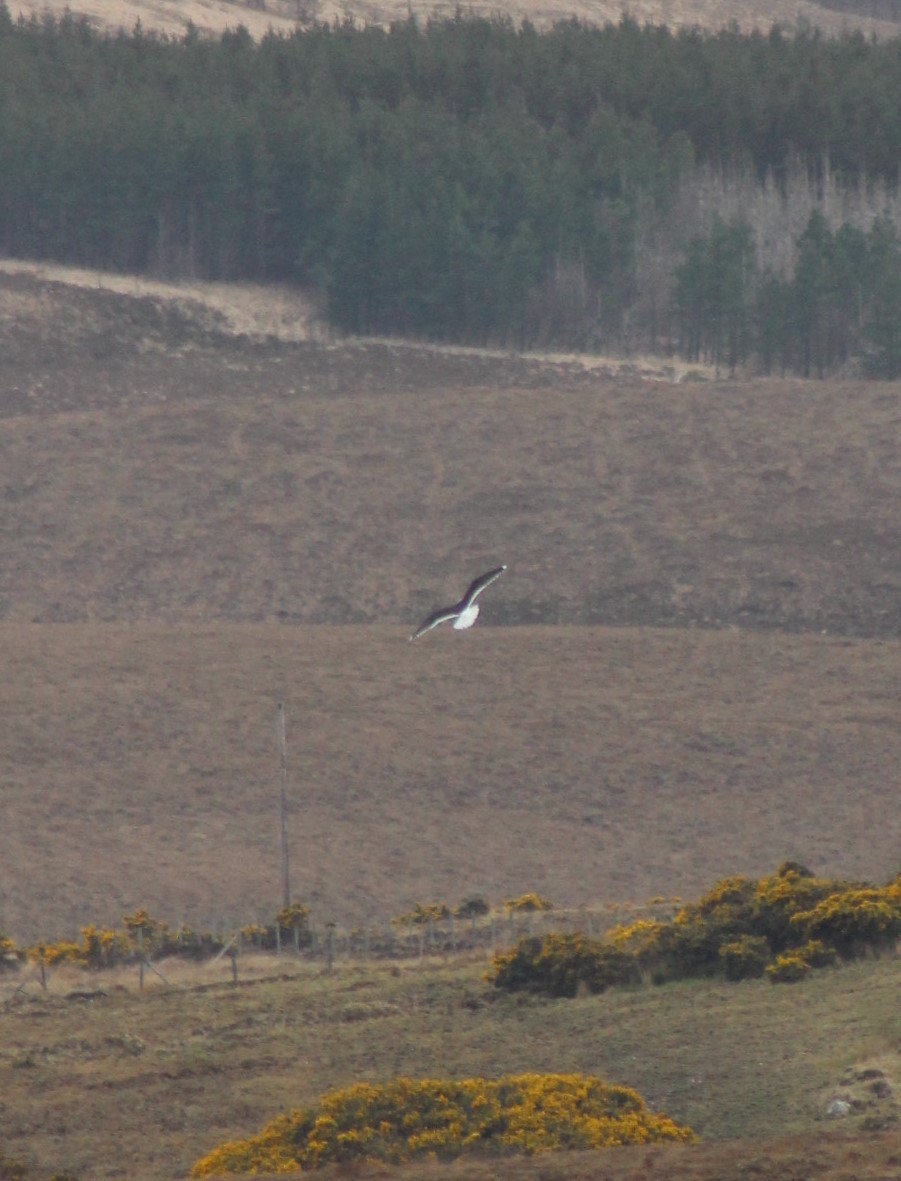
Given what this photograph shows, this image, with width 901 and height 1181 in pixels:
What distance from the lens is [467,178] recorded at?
80.9m

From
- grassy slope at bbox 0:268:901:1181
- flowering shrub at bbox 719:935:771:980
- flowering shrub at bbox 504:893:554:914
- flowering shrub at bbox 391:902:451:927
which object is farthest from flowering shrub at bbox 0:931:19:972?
flowering shrub at bbox 719:935:771:980

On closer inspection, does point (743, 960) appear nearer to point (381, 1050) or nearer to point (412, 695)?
point (381, 1050)

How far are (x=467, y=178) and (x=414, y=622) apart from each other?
3200 cm

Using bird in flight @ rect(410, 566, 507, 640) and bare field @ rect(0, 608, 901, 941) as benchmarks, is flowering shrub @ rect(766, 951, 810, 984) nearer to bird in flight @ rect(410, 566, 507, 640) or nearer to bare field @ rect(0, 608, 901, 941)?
bird in flight @ rect(410, 566, 507, 640)

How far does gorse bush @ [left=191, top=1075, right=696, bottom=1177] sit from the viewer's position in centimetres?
1819

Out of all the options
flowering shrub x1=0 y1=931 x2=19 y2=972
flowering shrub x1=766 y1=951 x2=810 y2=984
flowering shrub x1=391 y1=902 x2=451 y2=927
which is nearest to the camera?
flowering shrub x1=766 y1=951 x2=810 y2=984

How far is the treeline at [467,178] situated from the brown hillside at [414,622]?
14.0 ft

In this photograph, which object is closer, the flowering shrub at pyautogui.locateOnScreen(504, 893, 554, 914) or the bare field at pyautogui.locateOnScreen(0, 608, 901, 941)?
the flowering shrub at pyautogui.locateOnScreen(504, 893, 554, 914)

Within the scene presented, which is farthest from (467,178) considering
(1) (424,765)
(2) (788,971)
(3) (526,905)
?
(2) (788,971)

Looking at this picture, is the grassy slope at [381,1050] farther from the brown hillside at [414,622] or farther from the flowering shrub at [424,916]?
the brown hillside at [414,622]

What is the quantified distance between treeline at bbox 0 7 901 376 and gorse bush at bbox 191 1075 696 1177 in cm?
5796

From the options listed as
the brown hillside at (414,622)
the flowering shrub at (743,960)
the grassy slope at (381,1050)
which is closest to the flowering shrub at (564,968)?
the grassy slope at (381,1050)

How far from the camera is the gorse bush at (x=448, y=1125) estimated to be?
18188 mm

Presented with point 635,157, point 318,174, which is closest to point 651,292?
point 635,157
